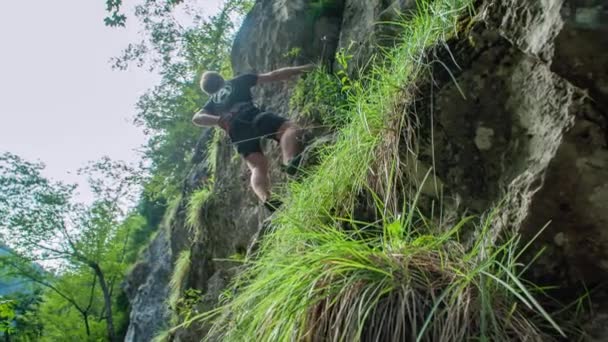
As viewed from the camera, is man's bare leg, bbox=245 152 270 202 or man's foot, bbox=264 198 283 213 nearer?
man's foot, bbox=264 198 283 213

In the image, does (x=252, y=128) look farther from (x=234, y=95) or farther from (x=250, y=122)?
(x=234, y=95)

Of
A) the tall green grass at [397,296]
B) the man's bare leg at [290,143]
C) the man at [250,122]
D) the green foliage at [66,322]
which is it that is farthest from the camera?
the green foliage at [66,322]

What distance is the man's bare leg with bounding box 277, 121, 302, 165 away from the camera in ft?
15.0

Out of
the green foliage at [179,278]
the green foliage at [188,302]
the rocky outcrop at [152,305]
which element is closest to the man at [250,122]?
the green foliage at [188,302]

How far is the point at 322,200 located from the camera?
2.89 metres

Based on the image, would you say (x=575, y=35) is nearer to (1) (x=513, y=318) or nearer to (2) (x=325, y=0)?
(1) (x=513, y=318)

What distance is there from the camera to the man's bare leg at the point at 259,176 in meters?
4.88

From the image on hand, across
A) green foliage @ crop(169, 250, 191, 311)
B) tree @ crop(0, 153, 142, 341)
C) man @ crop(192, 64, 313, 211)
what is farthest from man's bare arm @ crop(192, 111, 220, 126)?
tree @ crop(0, 153, 142, 341)

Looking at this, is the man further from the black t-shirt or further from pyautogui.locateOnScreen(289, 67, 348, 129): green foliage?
pyautogui.locateOnScreen(289, 67, 348, 129): green foliage

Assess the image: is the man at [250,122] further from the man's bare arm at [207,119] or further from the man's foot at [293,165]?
the man's foot at [293,165]

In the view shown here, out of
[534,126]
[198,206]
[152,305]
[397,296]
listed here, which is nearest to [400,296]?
[397,296]

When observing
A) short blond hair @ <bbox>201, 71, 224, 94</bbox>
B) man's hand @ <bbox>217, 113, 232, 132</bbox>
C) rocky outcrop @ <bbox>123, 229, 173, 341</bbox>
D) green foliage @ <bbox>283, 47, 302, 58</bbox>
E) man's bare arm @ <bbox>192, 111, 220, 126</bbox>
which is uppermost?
short blond hair @ <bbox>201, 71, 224, 94</bbox>

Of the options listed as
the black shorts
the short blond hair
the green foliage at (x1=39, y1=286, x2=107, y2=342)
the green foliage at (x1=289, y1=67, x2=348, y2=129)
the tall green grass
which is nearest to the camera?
the tall green grass

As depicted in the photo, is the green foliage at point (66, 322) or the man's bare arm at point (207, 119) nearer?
the man's bare arm at point (207, 119)
